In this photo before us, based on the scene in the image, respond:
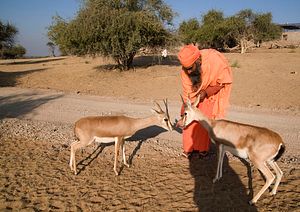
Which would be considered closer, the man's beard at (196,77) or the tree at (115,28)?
the man's beard at (196,77)

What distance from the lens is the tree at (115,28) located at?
2252cm

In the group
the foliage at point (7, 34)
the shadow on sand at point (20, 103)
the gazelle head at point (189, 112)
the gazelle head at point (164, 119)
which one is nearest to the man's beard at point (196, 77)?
the gazelle head at point (189, 112)

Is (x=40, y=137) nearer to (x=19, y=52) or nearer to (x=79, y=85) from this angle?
(x=79, y=85)

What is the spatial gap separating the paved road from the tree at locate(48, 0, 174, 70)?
757 cm

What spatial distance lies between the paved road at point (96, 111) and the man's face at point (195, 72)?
8.70 ft

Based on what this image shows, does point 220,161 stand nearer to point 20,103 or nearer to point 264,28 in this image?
point 20,103

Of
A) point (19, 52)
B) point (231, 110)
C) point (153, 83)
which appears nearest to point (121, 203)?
point (231, 110)

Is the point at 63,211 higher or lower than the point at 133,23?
lower

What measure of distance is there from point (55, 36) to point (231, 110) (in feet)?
58.8

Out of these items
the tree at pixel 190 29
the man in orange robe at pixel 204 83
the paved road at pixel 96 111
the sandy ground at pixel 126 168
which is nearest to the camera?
the sandy ground at pixel 126 168

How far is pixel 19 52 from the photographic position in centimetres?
7256

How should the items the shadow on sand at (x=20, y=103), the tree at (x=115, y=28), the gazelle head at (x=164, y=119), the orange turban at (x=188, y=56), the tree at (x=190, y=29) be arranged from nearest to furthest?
the orange turban at (x=188, y=56)
the gazelle head at (x=164, y=119)
the shadow on sand at (x=20, y=103)
the tree at (x=115, y=28)
the tree at (x=190, y=29)

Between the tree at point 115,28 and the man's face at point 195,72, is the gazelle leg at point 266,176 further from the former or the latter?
the tree at point 115,28

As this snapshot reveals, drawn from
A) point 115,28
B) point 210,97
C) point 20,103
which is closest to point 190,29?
point 115,28
